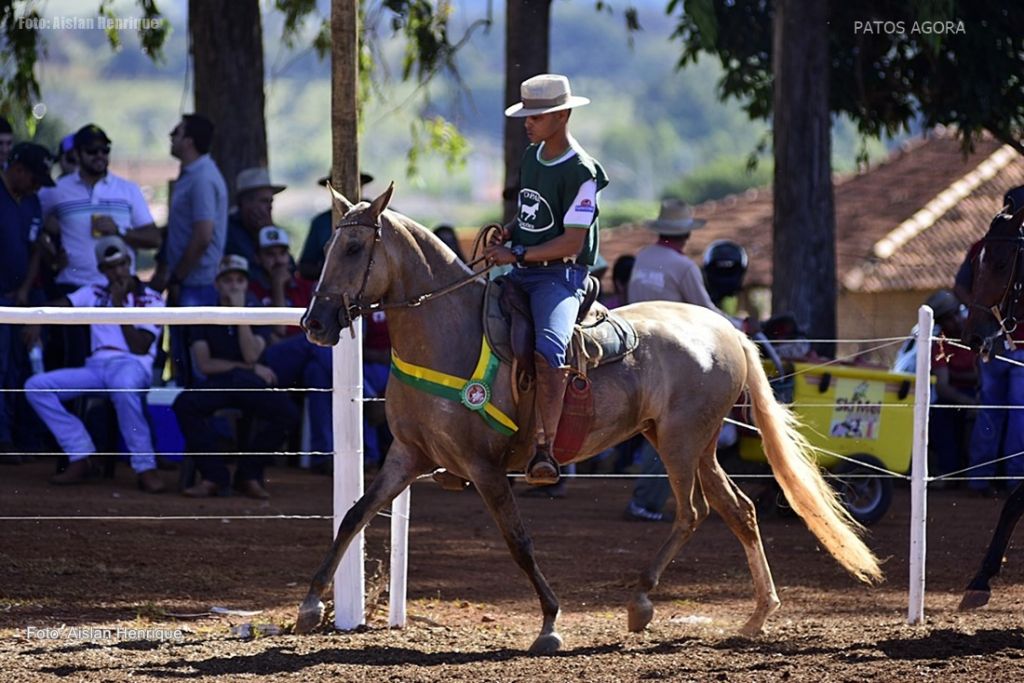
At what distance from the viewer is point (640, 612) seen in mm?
7949

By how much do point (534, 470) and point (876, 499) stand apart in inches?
191

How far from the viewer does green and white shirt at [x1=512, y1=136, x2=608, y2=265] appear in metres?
7.39

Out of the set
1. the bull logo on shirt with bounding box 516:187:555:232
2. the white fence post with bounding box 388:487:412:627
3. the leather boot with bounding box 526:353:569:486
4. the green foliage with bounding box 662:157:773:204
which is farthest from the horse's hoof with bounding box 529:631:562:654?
the green foliage with bounding box 662:157:773:204

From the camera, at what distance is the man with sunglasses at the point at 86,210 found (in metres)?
12.2

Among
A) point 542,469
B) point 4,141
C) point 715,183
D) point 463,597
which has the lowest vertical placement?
point 463,597

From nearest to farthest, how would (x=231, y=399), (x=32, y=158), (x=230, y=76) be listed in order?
(x=231, y=399) → (x=32, y=158) → (x=230, y=76)

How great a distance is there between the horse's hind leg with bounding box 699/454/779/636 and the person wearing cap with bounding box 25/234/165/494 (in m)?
4.69

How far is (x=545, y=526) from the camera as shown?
11.3 m

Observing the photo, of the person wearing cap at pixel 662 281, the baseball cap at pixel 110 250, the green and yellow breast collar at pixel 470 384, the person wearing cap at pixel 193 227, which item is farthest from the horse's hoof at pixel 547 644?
the person wearing cap at pixel 193 227

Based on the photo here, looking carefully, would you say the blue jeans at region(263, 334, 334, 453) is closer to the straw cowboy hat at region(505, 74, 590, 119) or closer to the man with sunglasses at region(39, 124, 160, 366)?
the man with sunglasses at region(39, 124, 160, 366)

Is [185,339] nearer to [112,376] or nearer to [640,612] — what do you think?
[112,376]

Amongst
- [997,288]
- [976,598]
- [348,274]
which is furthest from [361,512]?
[997,288]

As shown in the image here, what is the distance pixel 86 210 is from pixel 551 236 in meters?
5.99

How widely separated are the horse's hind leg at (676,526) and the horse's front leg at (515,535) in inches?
24.3
